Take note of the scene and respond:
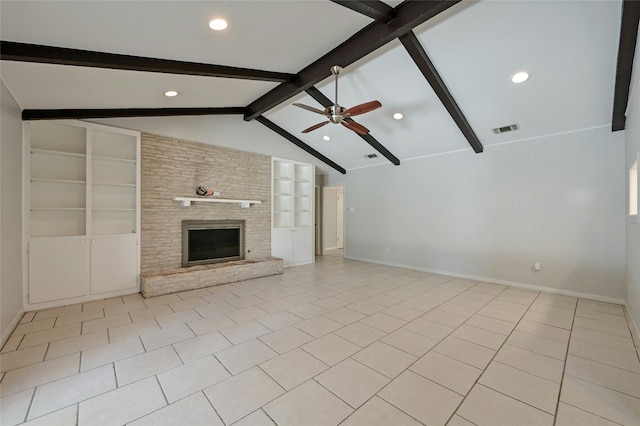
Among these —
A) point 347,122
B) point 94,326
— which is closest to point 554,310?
point 347,122

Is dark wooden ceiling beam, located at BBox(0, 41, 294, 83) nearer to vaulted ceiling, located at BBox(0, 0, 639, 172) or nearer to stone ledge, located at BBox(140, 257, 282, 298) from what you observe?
vaulted ceiling, located at BBox(0, 0, 639, 172)

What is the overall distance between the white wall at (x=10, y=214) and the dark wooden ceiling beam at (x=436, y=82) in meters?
4.50

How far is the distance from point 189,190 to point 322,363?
14.0 ft

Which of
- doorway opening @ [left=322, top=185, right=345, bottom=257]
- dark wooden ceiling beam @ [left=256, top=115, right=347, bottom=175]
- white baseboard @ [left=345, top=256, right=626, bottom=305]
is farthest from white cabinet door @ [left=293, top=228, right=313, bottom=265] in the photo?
white baseboard @ [left=345, top=256, right=626, bottom=305]

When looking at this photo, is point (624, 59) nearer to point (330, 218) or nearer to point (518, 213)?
point (518, 213)

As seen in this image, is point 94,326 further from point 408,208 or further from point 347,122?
point 408,208

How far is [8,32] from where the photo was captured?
2.10 metres

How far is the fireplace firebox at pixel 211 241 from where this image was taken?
522cm

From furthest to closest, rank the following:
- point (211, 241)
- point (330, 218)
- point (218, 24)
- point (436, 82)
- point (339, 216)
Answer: point (339, 216) → point (330, 218) → point (211, 241) → point (436, 82) → point (218, 24)

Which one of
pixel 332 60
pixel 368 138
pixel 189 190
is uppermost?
pixel 332 60

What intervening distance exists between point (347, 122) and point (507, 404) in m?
3.53

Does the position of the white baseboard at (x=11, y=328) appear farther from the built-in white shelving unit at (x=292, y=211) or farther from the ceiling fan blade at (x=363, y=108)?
the ceiling fan blade at (x=363, y=108)

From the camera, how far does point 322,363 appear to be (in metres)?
2.41

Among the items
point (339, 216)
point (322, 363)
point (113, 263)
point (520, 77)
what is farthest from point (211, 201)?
point (339, 216)
